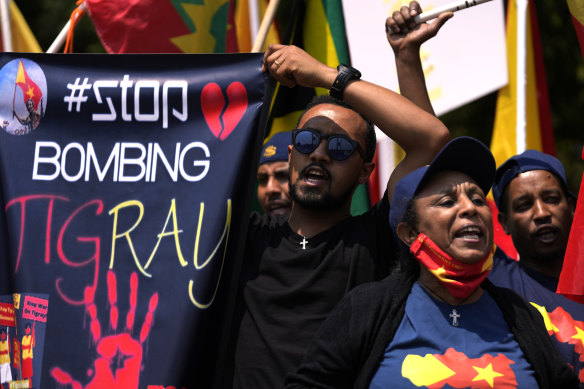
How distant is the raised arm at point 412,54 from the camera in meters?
3.25

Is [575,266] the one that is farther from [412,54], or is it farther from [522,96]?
[522,96]

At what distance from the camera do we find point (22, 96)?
348cm

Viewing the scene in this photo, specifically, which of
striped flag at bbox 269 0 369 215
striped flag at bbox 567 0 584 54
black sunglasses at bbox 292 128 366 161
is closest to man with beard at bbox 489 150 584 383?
striped flag at bbox 567 0 584 54

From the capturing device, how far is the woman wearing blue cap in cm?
254

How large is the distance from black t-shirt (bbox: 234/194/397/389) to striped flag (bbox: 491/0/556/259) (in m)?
2.67

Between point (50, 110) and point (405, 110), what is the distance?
1.44 metres

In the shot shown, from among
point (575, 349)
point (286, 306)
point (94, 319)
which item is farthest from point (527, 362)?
point (94, 319)

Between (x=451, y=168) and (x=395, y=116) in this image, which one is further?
(x=395, y=116)

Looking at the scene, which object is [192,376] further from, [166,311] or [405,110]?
[405,110]

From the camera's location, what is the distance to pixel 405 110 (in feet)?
9.89

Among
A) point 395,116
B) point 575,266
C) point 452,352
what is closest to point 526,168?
point 575,266

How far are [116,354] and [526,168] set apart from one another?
195 cm

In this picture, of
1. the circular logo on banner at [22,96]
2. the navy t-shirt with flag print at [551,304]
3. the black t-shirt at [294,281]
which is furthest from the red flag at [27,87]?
the navy t-shirt with flag print at [551,304]

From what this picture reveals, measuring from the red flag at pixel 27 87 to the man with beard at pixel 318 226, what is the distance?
3.07 feet
